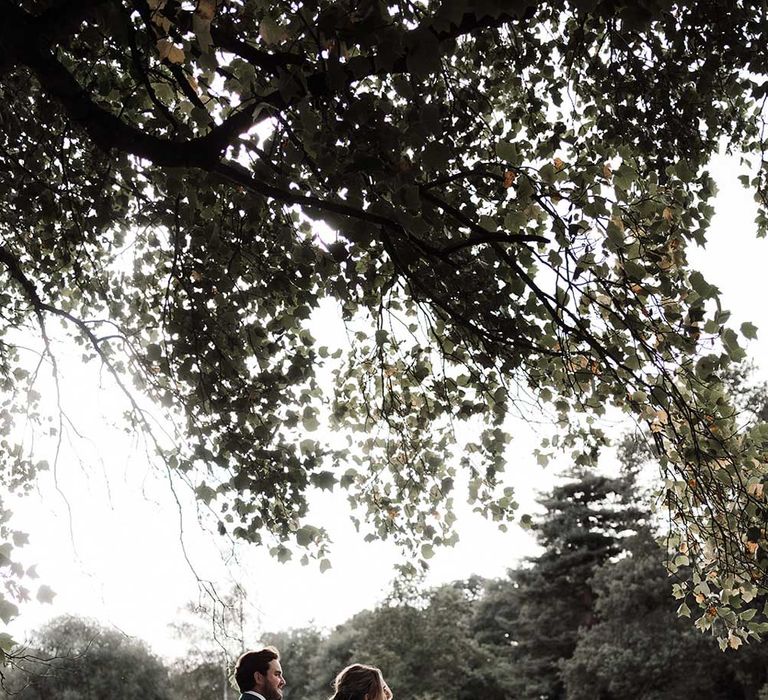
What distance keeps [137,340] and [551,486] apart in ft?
125

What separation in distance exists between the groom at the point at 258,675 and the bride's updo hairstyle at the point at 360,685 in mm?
518

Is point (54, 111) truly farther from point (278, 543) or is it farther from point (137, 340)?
point (278, 543)

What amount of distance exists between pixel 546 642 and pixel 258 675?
115 feet

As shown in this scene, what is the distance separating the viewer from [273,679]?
5797mm

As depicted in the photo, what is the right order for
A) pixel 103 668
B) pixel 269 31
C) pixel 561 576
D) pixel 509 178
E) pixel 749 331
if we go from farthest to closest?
pixel 103 668, pixel 561 576, pixel 509 178, pixel 749 331, pixel 269 31

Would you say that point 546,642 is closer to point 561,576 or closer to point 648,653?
point 561,576

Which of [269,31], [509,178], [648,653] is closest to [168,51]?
[269,31]

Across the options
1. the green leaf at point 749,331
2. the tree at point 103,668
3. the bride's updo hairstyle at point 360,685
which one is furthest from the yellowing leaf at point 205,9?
the tree at point 103,668

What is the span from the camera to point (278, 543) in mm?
5719

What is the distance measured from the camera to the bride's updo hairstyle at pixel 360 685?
5.87m

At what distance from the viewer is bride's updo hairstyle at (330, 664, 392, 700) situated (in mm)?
5871

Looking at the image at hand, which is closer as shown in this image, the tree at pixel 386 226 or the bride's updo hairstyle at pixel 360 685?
the tree at pixel 386 226

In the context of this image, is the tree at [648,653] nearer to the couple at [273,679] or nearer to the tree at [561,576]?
the tree at [561,576]

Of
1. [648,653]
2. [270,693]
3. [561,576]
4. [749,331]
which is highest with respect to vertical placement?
[561,576]
